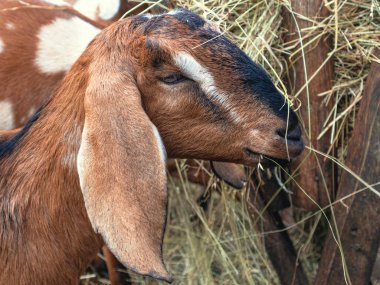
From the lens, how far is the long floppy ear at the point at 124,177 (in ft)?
9.07

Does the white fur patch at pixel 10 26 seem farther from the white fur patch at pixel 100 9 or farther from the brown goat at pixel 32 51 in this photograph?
the white fur patch at pixel 100 9

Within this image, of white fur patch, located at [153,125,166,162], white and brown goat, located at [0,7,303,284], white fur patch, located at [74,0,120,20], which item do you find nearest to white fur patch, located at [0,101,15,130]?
white fur patch, located at [74,0,120,20]

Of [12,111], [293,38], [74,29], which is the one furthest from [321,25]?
[12,111]

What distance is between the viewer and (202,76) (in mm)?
3016

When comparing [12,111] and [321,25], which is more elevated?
[321,25]

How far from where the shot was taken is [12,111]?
4141 millimetres

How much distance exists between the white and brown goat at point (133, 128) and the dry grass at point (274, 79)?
0.54 meters

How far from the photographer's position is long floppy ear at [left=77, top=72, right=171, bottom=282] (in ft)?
9.07

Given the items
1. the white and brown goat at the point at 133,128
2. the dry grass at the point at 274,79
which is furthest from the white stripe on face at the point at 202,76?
the dry grass at the point at 274,79

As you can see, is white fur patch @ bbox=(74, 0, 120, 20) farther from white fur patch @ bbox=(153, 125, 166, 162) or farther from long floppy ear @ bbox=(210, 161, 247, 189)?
white fur patch @ bbox=(153, 125, 166, 162)

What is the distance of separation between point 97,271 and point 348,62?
2.12 metres

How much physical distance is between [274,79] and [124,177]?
1.26 metres

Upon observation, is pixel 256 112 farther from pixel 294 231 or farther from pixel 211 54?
pixel 294 231

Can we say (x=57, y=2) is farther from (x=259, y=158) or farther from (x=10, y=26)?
(x=259, y=158)
